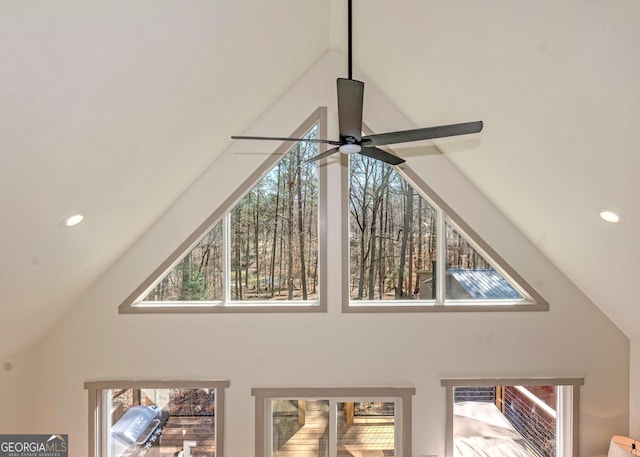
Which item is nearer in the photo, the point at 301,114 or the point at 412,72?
the point at 412,72

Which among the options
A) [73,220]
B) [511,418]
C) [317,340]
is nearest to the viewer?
[73,220]

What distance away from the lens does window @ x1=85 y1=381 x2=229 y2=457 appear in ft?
12.9

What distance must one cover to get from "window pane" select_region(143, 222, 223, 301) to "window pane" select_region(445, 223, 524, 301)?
2.46 meters

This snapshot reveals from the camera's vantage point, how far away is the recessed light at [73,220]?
8.24 ft

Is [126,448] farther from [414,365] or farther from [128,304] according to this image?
[414,365]

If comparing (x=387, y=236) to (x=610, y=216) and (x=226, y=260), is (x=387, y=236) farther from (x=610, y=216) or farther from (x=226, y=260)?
(x=610, y=216)

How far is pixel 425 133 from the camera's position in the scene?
1.96 meters

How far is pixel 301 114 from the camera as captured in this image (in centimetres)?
379

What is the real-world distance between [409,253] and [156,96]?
282cm

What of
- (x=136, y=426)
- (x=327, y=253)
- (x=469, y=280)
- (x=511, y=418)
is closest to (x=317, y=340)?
(x=327, y=253)

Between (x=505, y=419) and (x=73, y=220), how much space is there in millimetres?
4592

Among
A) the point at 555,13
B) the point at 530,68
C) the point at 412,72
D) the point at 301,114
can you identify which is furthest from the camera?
the point at 301,114

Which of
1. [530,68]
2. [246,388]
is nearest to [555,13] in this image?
[530,68]

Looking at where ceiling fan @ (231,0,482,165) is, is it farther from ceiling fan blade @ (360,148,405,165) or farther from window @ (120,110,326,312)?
window @ (120,110,326,312)
